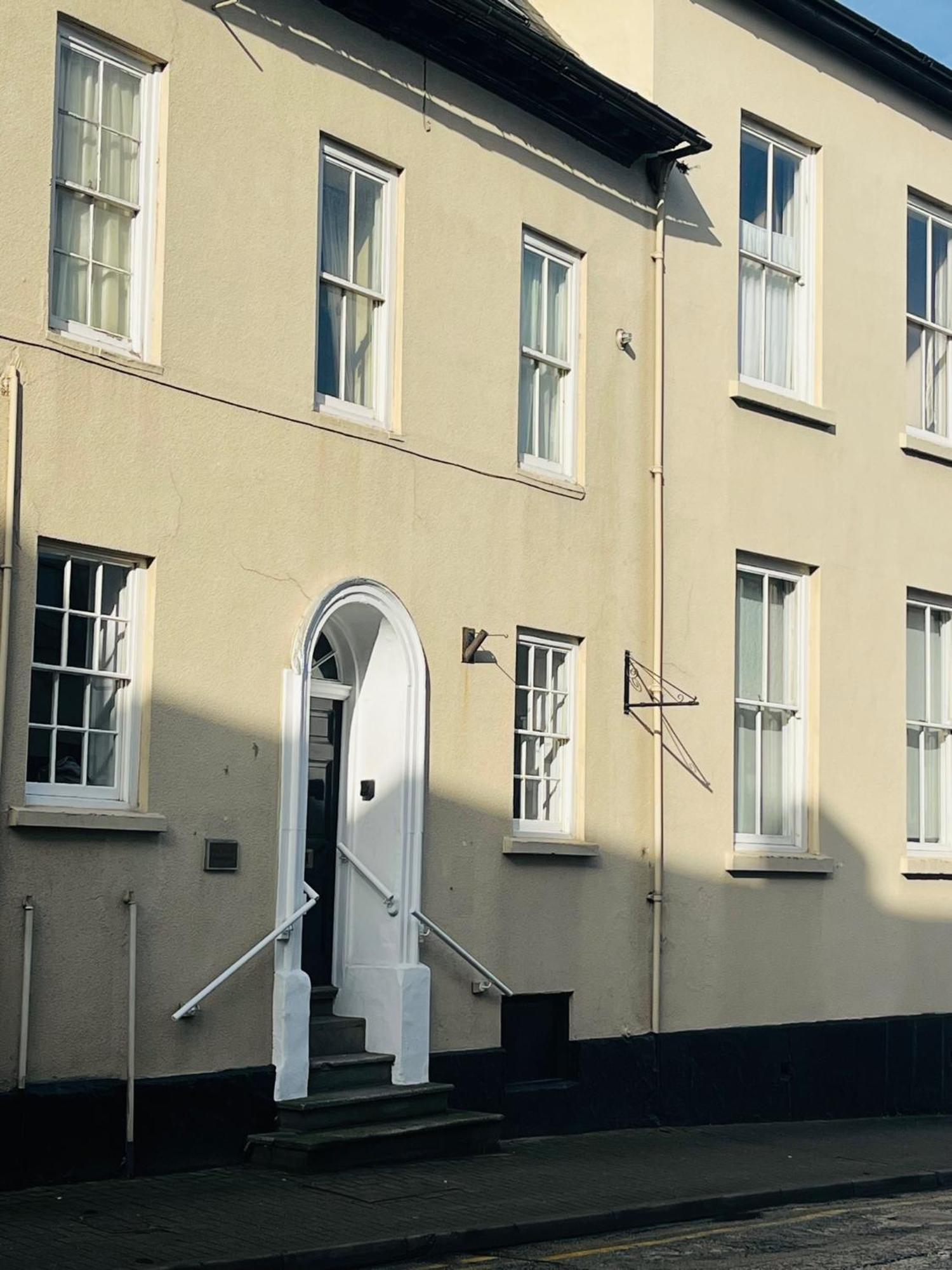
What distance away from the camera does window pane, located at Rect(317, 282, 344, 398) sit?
1341cm

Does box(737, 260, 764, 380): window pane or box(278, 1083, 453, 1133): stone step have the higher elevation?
box(737, 260, 764, 380): window pane

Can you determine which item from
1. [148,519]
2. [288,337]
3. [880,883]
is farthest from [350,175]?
[880,883]

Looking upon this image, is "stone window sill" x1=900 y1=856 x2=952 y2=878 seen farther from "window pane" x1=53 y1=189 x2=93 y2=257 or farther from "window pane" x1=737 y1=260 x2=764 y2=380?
"window pane" x1=53 y1=189 x2=93 y2=257

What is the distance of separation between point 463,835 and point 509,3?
748 centimetres

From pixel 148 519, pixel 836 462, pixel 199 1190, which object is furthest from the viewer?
pixel 836 462

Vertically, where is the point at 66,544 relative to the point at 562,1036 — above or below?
above

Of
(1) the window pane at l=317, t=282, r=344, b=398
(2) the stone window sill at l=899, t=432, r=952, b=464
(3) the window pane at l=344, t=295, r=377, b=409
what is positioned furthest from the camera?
(2) the stone window sill at l=899, t=432, r=952, b=464

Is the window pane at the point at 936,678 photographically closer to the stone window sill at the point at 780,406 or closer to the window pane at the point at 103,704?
the stone window sill at the point at 780,406

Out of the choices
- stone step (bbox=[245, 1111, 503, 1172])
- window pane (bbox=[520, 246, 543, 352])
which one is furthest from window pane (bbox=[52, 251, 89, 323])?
stone step (bbox=[245, 1111, 503, 1172])

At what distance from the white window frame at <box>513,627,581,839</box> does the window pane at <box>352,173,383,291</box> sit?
3.07 m

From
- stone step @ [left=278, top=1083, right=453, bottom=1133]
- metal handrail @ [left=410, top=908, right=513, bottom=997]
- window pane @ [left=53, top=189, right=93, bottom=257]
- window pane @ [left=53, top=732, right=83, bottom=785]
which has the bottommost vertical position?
stone step @ [left=278, top=1083, right=453, bottom=1133]

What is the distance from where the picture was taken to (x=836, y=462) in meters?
18.1

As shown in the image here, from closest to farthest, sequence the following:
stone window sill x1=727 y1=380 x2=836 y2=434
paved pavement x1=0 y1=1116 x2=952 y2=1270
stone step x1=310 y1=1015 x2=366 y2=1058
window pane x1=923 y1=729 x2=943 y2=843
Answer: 1. paved pavement x1=0 y1=1116 x2=952 y2=1270
2. stone step x1=310 y1=1015 x2=366 y2=1058
3. stone window sill x1=727 y1=380 x2=836 y2=434
4. window pane x1=923 y1=729 x2=943 y2=843

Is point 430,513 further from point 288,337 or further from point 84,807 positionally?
point 84,807
